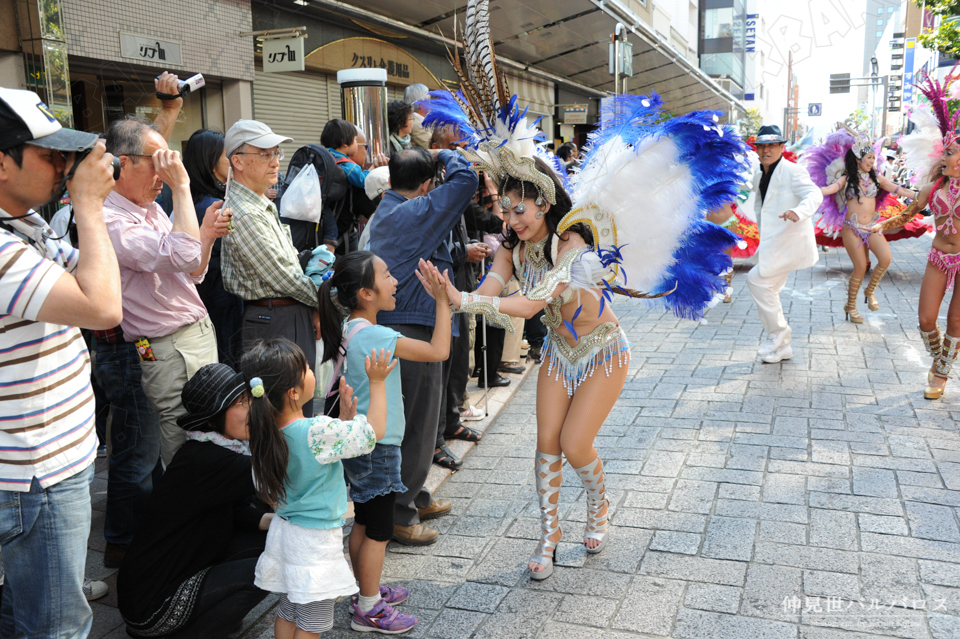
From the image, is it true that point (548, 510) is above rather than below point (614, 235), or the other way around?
below

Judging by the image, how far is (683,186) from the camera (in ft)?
10.2

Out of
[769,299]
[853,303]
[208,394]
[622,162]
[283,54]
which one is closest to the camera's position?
[208,394]

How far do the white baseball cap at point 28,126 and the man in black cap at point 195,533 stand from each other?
38.9 inches

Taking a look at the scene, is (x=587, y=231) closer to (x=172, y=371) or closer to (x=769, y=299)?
(x=172, y=371)

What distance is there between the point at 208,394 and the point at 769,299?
5.41 m

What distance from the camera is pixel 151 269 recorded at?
2854mm

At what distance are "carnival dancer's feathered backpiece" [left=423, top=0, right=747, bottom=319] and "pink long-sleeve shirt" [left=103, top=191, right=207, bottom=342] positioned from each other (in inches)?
47.3

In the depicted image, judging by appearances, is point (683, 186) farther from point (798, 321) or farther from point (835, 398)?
point (798, 321)

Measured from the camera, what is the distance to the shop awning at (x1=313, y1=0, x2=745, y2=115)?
11.5 meters

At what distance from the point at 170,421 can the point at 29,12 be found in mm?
4426

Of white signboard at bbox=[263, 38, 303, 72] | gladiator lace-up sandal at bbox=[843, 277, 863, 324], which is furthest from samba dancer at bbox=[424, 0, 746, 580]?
white signboard at bbox=[263, 38, 303, 72]

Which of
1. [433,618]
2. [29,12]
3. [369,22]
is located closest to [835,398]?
[433,618]

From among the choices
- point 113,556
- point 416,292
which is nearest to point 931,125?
point 416,292

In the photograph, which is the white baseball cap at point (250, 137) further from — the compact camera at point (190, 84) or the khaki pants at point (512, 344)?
the khaki pants at point (512, 344)
